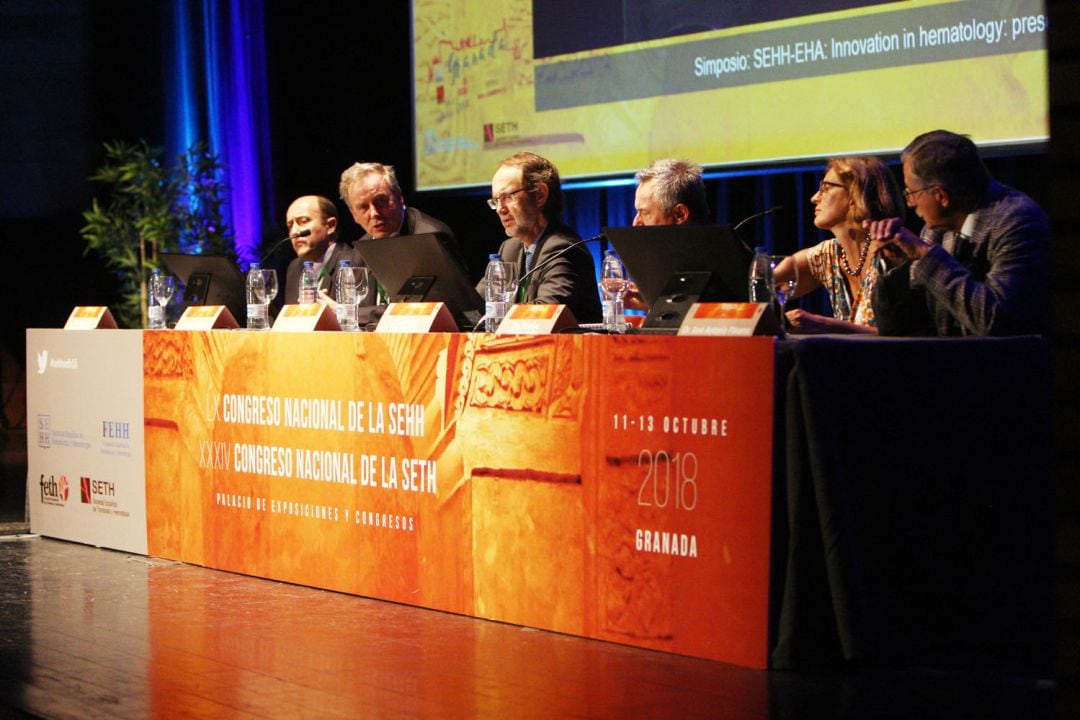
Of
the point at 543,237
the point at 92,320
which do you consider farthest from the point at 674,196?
the point at 92,320

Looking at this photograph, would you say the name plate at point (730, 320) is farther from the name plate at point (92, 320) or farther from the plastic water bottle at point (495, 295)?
the name plate at point (92, 320)

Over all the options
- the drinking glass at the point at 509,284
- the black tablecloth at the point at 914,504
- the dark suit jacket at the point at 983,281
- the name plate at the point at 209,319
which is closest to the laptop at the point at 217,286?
the name plate at the point at 209,319

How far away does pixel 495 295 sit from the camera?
12.3 feet

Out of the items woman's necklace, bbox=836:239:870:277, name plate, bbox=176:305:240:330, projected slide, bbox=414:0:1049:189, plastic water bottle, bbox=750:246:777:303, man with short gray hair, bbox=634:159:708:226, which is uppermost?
projected slide, bbox=414:0:1049:189

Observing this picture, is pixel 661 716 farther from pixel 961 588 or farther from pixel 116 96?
pixel 116 96

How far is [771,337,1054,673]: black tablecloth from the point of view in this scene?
112 inches

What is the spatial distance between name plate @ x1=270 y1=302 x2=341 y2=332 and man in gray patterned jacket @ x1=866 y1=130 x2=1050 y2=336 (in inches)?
64.3

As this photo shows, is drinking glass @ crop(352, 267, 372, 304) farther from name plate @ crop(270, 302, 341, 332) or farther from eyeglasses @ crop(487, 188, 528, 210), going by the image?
eyeglasses @ crop(487, 188, 528, 210)

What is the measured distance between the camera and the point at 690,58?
6.09 metres

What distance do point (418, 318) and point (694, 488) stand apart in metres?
1.05

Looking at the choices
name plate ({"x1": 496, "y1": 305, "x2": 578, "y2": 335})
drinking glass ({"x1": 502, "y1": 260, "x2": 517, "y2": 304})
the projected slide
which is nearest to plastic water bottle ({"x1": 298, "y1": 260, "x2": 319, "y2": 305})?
drinking glass ({"x1": 502, "y1": 260, "x2": 517, "y2": 304})

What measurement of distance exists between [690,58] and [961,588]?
3.61 meters

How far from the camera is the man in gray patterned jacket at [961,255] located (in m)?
3.11

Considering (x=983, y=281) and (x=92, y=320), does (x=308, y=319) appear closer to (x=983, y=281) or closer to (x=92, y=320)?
(x=92, y=320)
